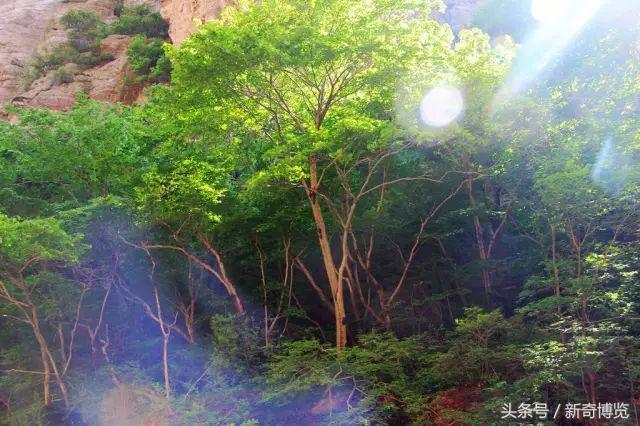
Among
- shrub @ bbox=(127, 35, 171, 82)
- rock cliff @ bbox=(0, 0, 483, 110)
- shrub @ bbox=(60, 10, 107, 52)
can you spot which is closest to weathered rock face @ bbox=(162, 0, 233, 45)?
rock cliff @ bbox=(0, 0, 483, 110)

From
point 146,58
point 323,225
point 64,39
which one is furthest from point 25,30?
point 323,225

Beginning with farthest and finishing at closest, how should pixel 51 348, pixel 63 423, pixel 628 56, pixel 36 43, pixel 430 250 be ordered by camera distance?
1. pixel 36 43
2. pixel 430 250
3. pixel 51 348
4. pixel 63 423
5. pixel 628 56

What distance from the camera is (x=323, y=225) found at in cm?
1205

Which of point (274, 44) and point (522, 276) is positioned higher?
point (274, 44)

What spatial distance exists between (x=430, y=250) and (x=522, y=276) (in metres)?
3.12

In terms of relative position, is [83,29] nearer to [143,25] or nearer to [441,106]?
[143,25]

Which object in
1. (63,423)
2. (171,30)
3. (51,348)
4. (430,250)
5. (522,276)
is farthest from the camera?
(171,30)

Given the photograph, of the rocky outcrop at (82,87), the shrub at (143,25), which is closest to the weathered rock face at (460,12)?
the shrub at (143,25)

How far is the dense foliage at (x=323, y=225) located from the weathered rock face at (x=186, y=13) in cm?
1232

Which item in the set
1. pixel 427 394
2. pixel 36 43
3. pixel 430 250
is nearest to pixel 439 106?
pixel 427 394

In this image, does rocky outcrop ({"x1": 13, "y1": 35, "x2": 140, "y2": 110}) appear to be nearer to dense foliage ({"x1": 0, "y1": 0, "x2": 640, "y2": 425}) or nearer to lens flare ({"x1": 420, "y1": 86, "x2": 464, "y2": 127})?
dense foliage ({"x1": 0, "y1": 0, "x2": 640, "y2": 425})

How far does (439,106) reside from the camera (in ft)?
37.1

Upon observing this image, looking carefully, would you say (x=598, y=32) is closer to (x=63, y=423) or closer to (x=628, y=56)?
(x=628, y=56)

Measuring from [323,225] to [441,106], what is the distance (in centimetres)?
373
